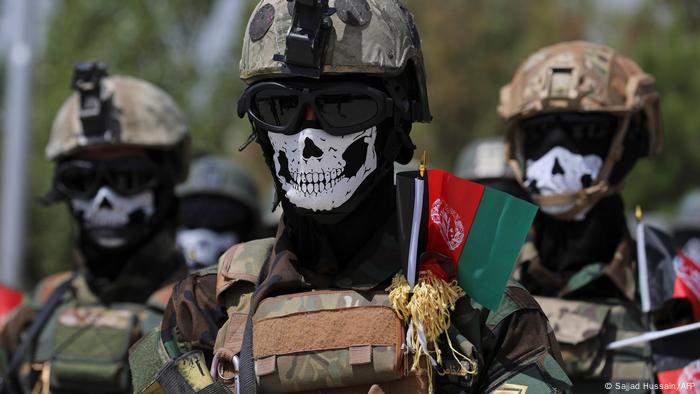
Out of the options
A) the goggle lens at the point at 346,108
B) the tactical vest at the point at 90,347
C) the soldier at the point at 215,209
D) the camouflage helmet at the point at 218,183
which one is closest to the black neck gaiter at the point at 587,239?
the tactical vest at the point at 90,347

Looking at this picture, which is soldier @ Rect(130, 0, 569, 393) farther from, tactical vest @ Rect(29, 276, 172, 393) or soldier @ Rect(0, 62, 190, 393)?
soldier @ Rect(0, 62, 190, 393)

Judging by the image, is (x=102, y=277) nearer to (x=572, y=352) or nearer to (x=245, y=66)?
(x=572, y=352)

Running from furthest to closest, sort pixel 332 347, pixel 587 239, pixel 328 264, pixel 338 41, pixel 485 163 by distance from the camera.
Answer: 1. pixel 485 163
2. pixel 587 239
3. pixel 328 264
4. pixel 338 41
5. pixel 332 347

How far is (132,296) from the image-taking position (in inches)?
267

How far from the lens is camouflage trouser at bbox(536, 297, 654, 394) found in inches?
217

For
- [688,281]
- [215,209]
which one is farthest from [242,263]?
[215,209]

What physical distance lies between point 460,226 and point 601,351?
1846 millimetres

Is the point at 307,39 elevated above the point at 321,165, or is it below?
above

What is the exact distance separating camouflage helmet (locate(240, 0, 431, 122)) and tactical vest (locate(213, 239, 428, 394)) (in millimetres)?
688

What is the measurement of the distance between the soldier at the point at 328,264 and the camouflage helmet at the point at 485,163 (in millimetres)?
4829

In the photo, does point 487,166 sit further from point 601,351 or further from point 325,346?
point 325,346

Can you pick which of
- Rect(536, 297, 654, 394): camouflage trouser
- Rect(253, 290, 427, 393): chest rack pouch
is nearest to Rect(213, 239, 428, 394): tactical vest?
Rect(253, 290, 427, 393): chest rack pouch

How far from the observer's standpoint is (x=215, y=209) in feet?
32.2

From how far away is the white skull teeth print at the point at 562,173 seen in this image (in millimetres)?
5844
